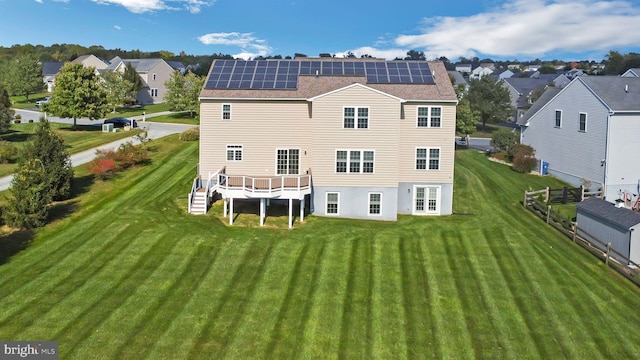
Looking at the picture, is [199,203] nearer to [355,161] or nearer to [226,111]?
[226,111]

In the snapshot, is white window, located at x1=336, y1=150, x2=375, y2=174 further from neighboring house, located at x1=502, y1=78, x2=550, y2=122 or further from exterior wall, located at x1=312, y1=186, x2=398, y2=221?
neighboring house, located at x1=502, y1=78, x2=550, y2=122

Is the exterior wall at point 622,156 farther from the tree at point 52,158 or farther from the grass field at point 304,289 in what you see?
the tree at point 52,158

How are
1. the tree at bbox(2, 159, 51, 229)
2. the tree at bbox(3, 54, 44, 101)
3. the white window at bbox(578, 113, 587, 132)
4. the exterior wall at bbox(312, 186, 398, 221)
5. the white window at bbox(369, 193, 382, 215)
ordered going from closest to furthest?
the tree at bbox(2, 159, 51, 229) < the exterior wall at bbox(312, 186, 398, 221) < the white window at bbox(369, 193, 382, 215) < the white window at bbox(578, 113, 587, 132) < the tree at bbox(3, 54, 44, 101)

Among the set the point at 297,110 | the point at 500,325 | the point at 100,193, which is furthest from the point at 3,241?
the point at 500,325

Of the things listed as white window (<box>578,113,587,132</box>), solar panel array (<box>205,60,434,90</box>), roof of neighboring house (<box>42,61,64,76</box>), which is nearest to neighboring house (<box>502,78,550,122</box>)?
white window (<box>578,113,587,132</box>)

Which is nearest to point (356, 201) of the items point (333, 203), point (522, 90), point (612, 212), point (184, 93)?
point (333, 203)

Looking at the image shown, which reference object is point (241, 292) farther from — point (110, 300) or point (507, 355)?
point (507, 355)

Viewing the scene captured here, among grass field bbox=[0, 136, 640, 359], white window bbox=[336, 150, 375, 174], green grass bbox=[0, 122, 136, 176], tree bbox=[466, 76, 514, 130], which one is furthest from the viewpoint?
tree bbox=[466, 76, 514, 130]
